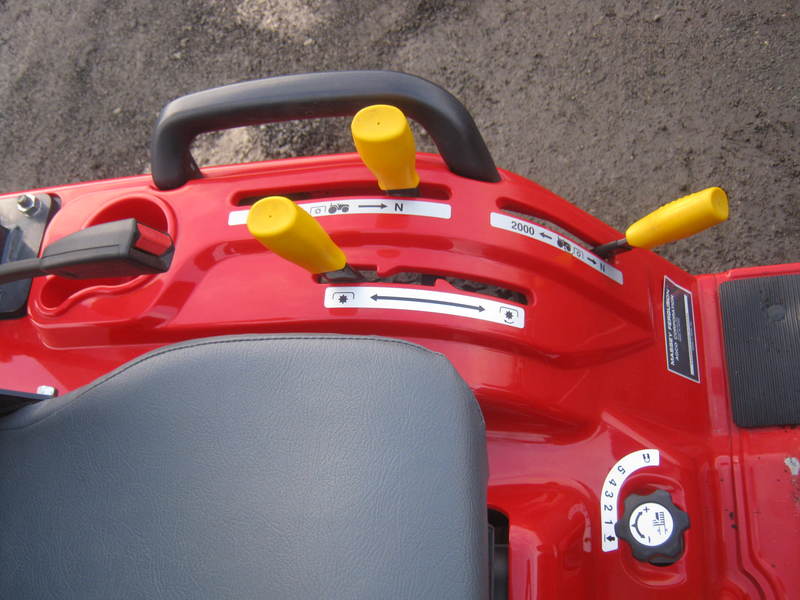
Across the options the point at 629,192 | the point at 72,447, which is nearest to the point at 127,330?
the point at 72,447

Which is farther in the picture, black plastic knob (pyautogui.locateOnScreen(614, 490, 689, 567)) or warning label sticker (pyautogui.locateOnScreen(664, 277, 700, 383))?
warning label sticker (pyautogui.locateOnScreen(664, 277, 700, 383))

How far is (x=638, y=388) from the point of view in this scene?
986mm

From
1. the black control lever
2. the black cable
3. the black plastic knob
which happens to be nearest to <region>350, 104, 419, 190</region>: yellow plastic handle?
the black control lever

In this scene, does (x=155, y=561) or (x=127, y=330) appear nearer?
(x=155, y=561)

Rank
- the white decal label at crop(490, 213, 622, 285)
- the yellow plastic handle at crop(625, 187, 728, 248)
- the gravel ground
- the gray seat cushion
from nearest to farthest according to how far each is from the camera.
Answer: the gray seat cushion
the yellow plastic handle at crop(625, 187, 728, 248)
the white decal label at crop(490, 213, 622, 285)
the gravel ground

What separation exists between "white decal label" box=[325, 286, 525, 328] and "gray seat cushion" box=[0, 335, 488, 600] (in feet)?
0.39

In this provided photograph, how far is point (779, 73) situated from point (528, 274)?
1.13 metres

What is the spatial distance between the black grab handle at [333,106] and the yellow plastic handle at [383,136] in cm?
10

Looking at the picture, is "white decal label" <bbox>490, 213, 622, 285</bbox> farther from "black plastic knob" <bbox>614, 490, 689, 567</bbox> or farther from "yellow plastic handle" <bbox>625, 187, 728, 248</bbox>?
"black plastic knob" <bbox>614, 490, 689, 567</bbox>

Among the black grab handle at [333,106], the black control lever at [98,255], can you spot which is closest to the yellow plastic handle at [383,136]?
the black grab handle at [333,106]

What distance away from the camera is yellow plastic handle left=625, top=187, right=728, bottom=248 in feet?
2.73

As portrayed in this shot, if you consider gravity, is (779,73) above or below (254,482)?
above

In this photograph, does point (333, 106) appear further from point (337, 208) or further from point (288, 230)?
point (288, 230)

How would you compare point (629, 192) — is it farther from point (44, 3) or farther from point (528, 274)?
point (44, 3)
